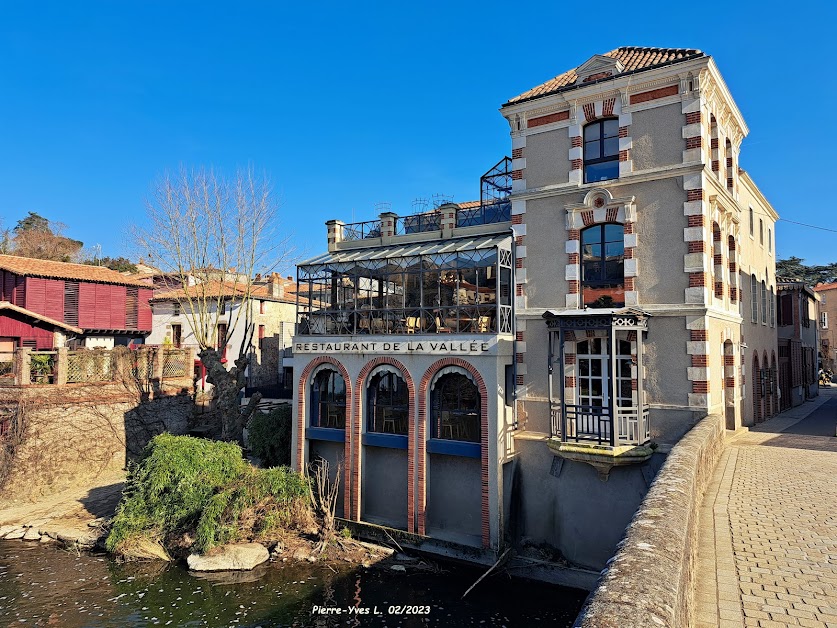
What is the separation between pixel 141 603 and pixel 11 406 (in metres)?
11.7

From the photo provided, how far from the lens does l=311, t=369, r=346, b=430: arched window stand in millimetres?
18672

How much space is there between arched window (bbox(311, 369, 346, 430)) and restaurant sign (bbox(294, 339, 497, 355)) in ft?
3.56

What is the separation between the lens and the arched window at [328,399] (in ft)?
61.3

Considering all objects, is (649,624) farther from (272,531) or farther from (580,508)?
(272,531)

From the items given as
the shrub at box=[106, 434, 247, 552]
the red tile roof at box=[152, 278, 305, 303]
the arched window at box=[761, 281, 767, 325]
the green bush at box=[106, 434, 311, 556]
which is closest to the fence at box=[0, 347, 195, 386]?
the red tile roof at box=[152, 278, 305, 303]

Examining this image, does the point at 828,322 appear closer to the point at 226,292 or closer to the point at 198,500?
the point at 226,292

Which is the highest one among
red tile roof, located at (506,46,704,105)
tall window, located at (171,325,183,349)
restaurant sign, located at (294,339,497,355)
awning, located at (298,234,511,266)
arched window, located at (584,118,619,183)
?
red tile roof, located at (506,46,704,105)

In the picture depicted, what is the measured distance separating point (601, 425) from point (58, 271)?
3020cm

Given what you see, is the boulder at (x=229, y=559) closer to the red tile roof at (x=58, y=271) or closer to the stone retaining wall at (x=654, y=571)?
the stone retaining wall at (x=654, y=571)

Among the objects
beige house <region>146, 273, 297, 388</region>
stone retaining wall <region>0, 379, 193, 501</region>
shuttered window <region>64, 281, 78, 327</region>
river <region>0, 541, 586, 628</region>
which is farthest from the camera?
beige house <region>146, 273, 297, 388</region>

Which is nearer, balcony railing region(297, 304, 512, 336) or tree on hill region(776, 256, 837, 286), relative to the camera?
balcony railing region(297, 304, 512, 336)

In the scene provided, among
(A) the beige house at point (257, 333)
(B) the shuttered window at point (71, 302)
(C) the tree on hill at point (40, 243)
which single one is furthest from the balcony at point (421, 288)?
(C) the tree on hill at point (40, 243)

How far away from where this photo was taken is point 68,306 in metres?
29.6

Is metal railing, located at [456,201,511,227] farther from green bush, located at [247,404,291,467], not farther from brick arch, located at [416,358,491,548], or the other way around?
green bush, located at [247,404,291,467]
